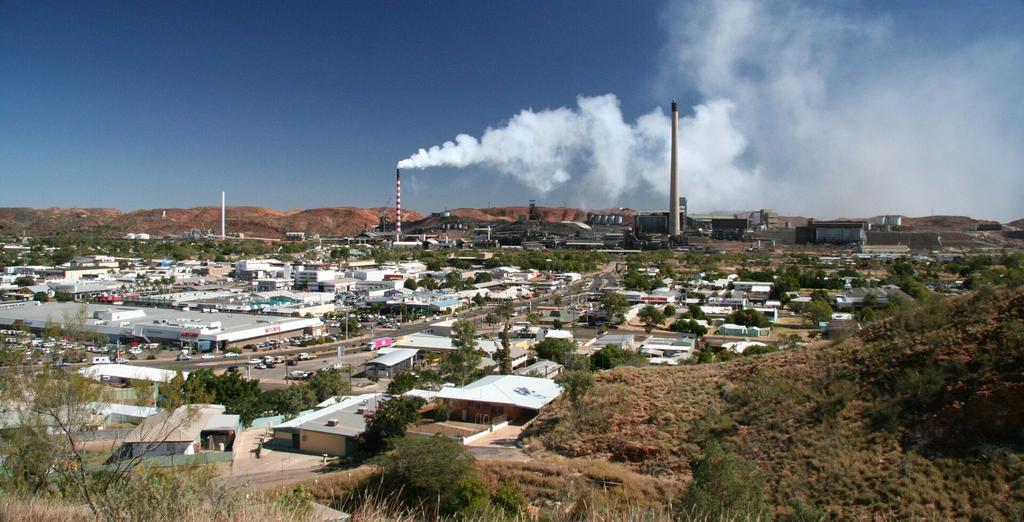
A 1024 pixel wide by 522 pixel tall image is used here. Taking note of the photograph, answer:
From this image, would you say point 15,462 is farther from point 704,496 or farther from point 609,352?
point 609,352

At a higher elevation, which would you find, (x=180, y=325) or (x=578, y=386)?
(x=578, y=386)

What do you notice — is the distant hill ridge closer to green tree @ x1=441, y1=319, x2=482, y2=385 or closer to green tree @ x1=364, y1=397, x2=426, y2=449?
green tree @ x1=441, y1=319, x2=482, y2=385

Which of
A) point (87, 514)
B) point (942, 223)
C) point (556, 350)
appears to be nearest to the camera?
point (87, 514)

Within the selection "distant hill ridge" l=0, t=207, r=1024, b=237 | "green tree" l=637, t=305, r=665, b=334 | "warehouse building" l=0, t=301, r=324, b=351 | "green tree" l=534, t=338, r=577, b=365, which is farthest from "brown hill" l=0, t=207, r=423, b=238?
"green tree" l=534, t=338, r=577, b=365

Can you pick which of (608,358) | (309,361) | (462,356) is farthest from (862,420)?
(309,361)

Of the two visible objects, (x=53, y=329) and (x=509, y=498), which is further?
(x=53, y=329)

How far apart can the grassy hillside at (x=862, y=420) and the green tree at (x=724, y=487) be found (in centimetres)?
22

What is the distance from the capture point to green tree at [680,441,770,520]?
334 cm

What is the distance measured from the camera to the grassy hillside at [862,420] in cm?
366

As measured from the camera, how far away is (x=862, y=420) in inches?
174

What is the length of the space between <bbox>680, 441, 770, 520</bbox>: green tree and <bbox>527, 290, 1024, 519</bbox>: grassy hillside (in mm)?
222

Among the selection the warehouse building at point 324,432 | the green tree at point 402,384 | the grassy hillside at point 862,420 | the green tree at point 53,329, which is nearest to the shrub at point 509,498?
the grassy hillside at point 862,420

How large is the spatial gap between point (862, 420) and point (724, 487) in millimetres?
1525

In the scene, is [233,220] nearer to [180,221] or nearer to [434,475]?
[180,221]
